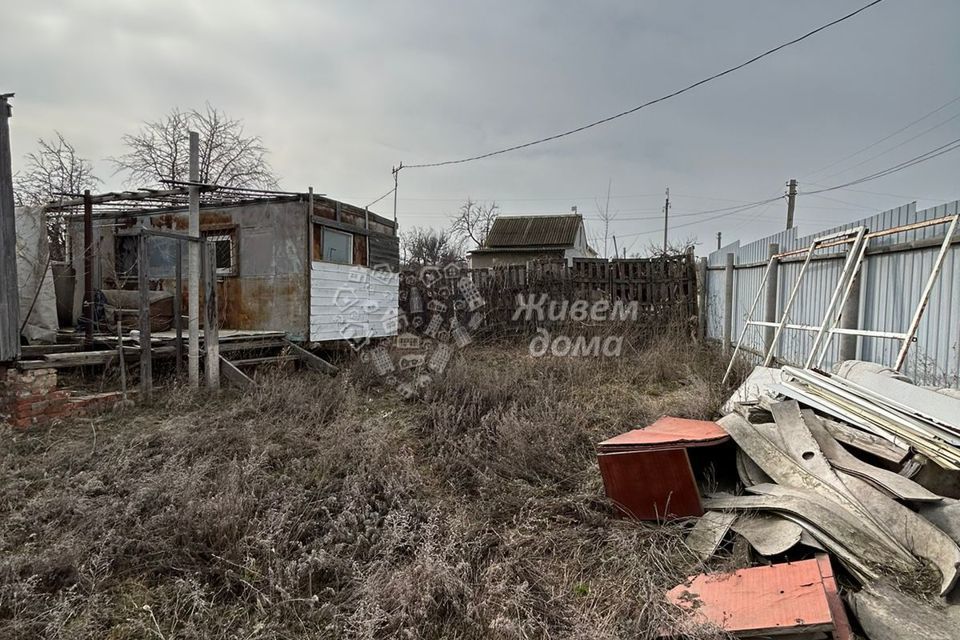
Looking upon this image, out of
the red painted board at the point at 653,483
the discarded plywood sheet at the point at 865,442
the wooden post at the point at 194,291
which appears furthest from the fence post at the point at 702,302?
the wooden post at the point at 194,291

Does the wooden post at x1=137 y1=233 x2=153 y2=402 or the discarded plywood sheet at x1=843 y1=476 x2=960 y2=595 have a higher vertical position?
the wooden post at x1=137 y1=233 x2=153 y2=402

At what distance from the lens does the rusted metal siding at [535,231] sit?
23.2 m

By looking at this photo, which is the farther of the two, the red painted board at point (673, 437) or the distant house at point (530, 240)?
the distant house at point (530, 240)

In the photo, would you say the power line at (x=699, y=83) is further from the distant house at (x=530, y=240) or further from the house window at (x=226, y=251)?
the distant house at (x=530, y=240)

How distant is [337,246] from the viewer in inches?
329

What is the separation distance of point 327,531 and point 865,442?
10.3 ft

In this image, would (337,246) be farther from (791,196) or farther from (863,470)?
(791,196)

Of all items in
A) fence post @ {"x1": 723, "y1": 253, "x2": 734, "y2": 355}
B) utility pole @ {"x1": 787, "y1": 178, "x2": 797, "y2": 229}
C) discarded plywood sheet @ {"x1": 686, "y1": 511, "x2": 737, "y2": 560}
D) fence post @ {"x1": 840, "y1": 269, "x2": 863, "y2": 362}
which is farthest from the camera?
utility pole @ {"x1": 787, "y1": 178, "x2": 797, "y2": 229}

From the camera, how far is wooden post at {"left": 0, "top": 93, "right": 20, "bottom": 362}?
4.24 metres

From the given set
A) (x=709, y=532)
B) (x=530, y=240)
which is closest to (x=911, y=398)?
(x=709, y=532)

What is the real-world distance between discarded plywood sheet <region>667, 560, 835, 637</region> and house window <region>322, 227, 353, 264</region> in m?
7.32

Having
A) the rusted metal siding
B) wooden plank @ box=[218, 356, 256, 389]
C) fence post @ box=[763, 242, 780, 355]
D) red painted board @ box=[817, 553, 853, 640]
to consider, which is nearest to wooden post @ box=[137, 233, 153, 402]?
A: wooden plank @ box=[218, 356, 256, 389]

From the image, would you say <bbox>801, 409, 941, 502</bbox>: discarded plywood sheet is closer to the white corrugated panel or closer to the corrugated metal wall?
the corrugated metal wall

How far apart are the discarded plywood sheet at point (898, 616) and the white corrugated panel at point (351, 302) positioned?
7.32 m
